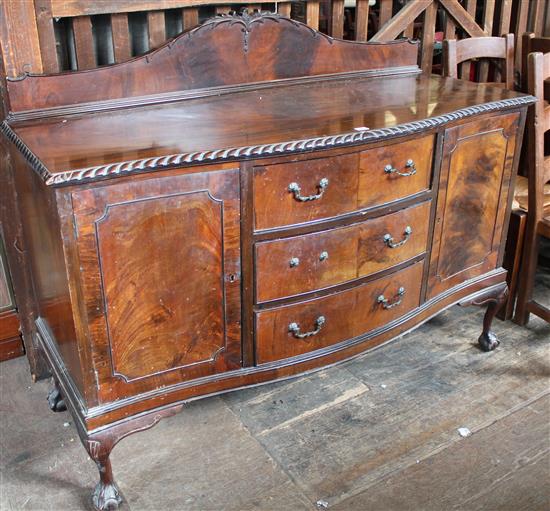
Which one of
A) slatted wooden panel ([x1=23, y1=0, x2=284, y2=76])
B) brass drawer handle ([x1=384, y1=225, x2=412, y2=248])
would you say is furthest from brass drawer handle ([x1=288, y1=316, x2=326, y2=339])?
slatted wooden panel ([x1=23, y1=0, x2=284, y2=76])

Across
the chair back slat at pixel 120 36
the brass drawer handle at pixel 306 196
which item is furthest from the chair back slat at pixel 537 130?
the chair back slat at pixel 120 36

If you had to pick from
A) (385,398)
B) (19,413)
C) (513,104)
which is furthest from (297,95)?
(19,413)

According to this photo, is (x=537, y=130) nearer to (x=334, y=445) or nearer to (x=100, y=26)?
(x=334, y=445)

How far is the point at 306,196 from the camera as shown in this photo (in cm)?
166

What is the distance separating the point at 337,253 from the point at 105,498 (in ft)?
2.94

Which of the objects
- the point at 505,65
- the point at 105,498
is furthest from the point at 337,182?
the point at 505,65

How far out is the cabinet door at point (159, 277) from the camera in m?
1.46

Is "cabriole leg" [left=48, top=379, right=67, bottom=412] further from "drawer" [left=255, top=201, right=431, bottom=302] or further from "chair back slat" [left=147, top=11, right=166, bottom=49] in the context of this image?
"chair back slat" [left=147, top=11, right=166, bottom=49]

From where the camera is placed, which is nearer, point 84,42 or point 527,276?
point 84,42

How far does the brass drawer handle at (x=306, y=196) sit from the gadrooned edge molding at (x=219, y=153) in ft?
0.30

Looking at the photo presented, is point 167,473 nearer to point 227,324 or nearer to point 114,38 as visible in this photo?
point 227,324

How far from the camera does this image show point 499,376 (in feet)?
7.54

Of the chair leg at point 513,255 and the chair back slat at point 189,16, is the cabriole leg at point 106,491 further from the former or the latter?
the chair leg at point 513,255

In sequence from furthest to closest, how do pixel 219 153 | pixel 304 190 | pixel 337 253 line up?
pixel 337 253, pixel 304 190, pixel 219 153
